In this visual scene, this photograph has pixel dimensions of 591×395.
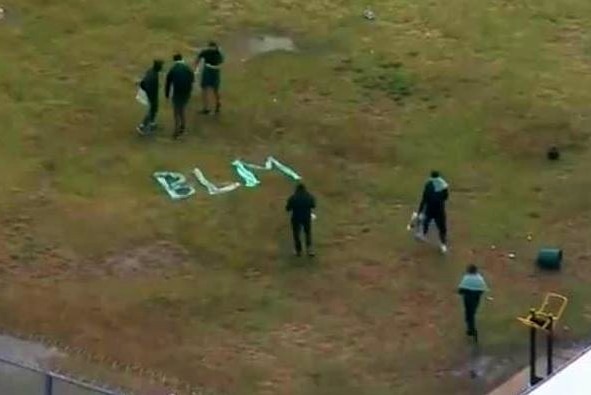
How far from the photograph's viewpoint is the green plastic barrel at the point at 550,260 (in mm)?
25938

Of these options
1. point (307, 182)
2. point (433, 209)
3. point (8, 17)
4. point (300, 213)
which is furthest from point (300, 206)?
point (8, 17)

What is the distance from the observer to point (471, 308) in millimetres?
24094

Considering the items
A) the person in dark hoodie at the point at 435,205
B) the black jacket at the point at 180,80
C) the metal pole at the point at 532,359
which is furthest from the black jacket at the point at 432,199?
the black jacket at the point at 180,80

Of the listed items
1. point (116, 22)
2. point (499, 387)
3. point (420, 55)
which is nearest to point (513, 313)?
point (499, 387)

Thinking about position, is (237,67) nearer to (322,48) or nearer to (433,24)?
(322,48)

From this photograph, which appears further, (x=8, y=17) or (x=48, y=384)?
(x=8, y=17)

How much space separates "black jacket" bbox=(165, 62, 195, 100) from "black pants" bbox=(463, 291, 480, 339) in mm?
6967

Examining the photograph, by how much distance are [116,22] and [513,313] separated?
11.4 m

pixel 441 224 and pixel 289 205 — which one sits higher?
pixel 289 205

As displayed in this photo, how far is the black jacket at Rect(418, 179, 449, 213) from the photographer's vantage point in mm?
26000

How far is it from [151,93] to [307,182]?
305 centimetres

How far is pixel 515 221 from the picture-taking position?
27.2m

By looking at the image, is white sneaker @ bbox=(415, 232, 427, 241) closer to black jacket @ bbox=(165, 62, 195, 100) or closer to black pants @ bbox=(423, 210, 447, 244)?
black pants @ bbox=(423, 210, 447, 244)

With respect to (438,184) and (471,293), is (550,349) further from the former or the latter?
(438,184)
